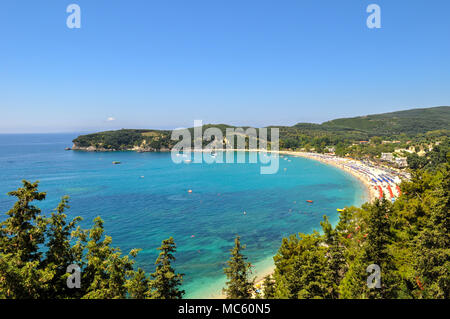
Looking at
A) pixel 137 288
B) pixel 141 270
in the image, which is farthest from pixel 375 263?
pixel 137 288

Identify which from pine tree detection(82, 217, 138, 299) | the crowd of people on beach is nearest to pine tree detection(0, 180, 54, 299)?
pine tree detection(82, 217, 138, 299)

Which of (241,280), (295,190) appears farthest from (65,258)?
(295,190)

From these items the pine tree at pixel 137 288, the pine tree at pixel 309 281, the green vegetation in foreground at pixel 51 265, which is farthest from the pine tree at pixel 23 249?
the pine tree at pixel 309 281

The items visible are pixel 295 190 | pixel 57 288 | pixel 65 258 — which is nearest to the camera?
pixel 57 288

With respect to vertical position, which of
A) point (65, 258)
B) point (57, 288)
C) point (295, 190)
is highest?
point (65, 258)

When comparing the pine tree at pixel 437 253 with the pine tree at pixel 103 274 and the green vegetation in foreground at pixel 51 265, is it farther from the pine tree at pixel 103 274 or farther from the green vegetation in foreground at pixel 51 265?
the pine tree at pixel 103 274

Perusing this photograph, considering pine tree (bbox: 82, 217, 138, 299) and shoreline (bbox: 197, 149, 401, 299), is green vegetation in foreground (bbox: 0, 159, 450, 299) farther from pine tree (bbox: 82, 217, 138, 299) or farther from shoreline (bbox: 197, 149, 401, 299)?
shoreline (bbox: 197, 149, 401, 299)
